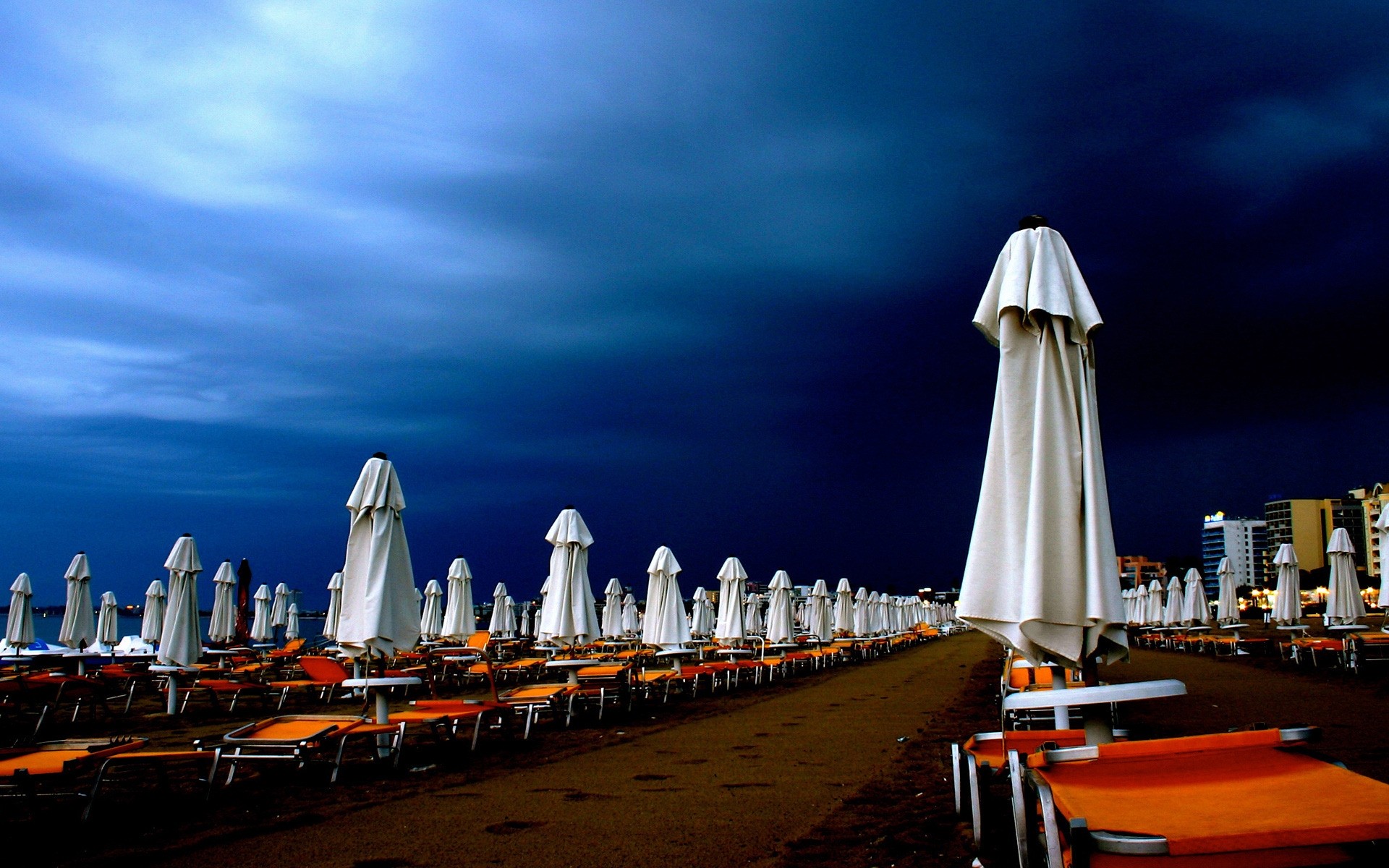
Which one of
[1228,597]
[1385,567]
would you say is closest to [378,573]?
[1385,567]

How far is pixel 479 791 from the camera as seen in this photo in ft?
20.8

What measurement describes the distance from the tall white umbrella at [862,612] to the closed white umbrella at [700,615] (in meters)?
4.73

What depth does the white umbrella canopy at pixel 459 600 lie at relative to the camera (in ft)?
65.3

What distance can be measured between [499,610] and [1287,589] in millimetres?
20870

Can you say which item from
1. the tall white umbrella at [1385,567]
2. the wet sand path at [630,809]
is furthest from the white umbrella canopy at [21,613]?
the tall white umbrella at [1385,567]

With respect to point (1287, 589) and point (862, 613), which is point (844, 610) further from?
point (1287, 589)

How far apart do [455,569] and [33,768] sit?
15.2 metres

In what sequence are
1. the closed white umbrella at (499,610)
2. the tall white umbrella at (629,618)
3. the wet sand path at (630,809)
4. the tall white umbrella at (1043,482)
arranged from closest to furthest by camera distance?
the tall white umbrella at (1043,482) < the wet sand path at (630,809) < the closed white umbrella at (499,610) < the tall white umbrella at (629,618)

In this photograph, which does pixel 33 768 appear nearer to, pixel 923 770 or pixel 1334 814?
pixel 923 770

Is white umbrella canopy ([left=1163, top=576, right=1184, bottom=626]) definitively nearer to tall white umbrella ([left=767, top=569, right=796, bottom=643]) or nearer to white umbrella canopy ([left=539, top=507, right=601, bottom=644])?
tall white umbrella ([left=767, top=569, right=796, bottom=643])

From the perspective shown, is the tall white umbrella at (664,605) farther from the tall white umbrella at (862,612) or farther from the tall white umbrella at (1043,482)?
the tall white umbrella at (862,612)

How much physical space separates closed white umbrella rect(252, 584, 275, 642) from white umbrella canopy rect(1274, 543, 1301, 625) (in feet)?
88.8

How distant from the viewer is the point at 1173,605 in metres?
28.5

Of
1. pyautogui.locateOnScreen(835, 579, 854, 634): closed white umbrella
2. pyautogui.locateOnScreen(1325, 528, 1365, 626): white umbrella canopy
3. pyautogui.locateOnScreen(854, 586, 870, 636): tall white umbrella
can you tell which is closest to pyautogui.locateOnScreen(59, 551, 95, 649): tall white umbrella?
pyautogui.locateOnScreen(835, 579, 854, 634): closed white umbrella
